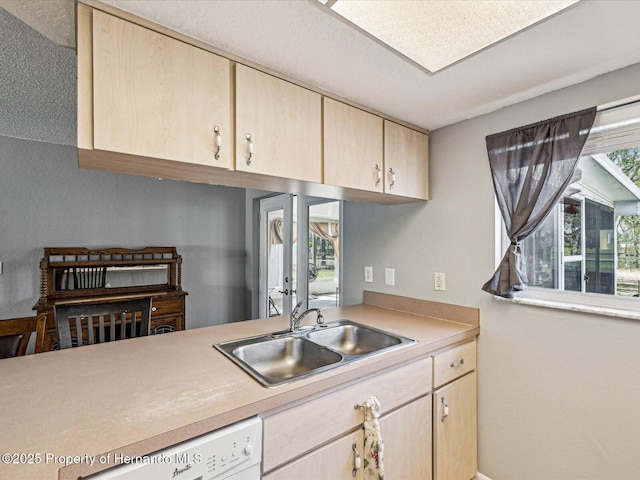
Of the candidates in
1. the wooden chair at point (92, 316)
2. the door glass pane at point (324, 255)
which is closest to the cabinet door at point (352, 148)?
the door glass pane at point (324, 255)

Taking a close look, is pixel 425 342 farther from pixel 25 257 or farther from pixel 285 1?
pixel 25 257

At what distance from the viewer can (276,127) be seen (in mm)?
1361

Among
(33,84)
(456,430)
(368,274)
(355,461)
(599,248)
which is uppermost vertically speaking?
(33,84)

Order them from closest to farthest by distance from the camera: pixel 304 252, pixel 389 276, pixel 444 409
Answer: pixel 444 409
pixel 389 276
pixel 304 252

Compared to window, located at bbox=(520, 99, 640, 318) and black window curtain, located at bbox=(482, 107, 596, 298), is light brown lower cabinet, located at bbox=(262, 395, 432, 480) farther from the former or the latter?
window, located at bbox=(520, 99, 640, 318)

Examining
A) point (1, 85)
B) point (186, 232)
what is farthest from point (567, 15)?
point (186, 232)

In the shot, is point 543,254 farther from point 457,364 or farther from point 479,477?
point 479,477

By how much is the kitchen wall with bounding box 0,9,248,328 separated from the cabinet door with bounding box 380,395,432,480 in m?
2.41

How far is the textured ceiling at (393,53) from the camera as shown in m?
1.03

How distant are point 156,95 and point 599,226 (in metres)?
1.96

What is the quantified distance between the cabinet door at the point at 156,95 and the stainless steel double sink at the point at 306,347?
2.77 ft

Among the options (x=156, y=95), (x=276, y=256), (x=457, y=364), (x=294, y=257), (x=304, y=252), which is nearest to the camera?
(x=156, y=95)

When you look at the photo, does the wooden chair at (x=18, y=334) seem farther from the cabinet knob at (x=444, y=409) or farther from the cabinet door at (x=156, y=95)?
the cabinet knob at (x=444, y=409)

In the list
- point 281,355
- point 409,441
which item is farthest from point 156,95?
point 409,441
